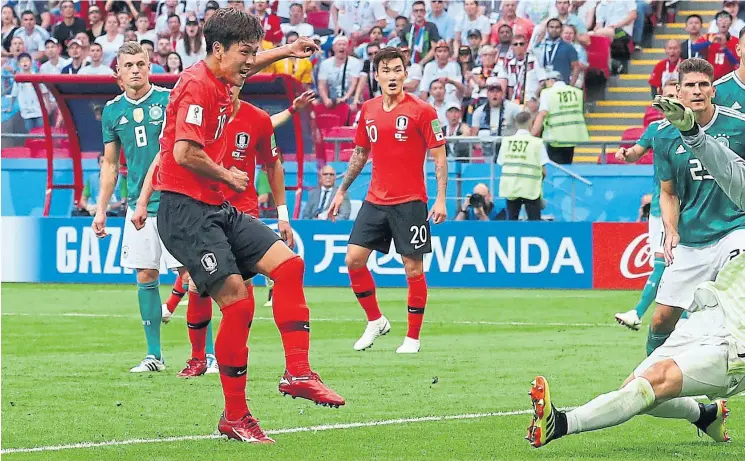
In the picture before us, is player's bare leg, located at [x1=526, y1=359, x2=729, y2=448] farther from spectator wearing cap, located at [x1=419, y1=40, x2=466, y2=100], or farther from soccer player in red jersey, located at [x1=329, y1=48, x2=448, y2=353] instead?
spectator wearing cap, located at [x1=419, y1=40, x2=466, y2=100]

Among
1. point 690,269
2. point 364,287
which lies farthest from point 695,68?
point 364,287

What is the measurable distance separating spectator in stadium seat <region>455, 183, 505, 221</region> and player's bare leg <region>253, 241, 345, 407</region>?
12194 mm

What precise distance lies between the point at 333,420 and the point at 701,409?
2095mm

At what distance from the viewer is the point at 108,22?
24.5 metres

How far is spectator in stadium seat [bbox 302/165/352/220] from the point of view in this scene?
63.8 feet

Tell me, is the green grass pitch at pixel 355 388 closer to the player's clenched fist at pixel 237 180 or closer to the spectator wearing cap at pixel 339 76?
the player's clenched fist at pixel 237 180

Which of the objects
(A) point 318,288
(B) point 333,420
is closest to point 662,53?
(A) point 318,288

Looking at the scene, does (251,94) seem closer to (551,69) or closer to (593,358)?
(551,69)

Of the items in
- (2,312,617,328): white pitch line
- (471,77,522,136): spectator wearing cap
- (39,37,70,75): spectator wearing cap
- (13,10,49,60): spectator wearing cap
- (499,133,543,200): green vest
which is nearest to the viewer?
(2,312,617,328): white pitch line

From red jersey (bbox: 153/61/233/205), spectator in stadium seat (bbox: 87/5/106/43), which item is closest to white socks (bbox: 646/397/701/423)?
red jersey (bbox: 153/61/233/205)

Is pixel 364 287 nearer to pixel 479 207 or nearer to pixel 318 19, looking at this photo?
pixel 479 207

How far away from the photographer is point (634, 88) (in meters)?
22.8

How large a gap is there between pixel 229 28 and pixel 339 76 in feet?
50.8

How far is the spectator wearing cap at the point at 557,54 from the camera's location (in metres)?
20.9
